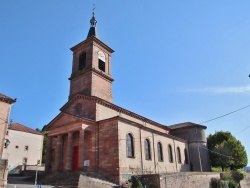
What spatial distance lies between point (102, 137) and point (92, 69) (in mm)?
9936

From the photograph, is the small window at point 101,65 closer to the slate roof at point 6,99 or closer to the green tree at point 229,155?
the slate roof at point 6,99

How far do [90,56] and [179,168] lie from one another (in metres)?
20.2

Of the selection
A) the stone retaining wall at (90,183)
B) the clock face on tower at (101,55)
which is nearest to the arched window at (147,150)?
the stone retaining wall at (90,183)

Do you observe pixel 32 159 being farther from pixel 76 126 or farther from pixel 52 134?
pixel 76 126

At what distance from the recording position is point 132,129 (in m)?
25.5

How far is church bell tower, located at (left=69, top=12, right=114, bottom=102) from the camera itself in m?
30.4

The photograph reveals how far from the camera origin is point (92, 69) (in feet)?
99.6

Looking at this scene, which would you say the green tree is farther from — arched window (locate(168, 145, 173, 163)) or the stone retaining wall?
the stone retaining wall

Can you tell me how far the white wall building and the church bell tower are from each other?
15.5m

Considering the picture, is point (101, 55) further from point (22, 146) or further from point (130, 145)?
point (22, 146)

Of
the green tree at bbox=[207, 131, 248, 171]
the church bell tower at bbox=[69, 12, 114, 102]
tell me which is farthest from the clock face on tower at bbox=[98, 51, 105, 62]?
the green tree at bbox=[207, 131, 248, 171]

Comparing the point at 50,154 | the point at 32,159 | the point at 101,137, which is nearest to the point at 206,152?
the point at 101,137

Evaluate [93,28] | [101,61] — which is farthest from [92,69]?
[93,28]

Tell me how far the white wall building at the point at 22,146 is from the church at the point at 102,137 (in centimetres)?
1404
